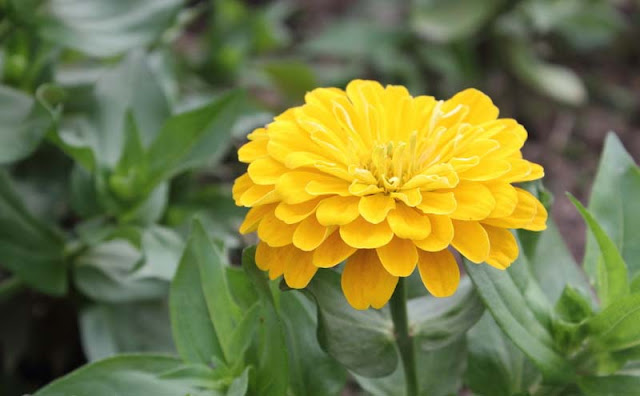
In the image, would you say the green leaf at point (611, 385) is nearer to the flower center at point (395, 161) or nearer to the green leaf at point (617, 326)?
the green leaf at point (617, 326)

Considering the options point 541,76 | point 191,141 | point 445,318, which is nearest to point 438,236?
point 445,318

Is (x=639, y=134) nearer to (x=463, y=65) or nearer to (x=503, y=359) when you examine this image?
(x=463, y=65)

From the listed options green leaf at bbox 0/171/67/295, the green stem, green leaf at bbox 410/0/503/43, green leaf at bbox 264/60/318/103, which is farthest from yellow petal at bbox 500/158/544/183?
green leaf at bbox 410/0/503/43

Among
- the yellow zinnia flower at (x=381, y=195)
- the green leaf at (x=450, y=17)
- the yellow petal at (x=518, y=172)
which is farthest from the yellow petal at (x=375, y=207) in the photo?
the green leaf at (x=450, y=17)

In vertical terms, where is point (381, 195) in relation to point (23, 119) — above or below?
above

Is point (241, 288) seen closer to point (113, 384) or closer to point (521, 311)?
point (113, 384)

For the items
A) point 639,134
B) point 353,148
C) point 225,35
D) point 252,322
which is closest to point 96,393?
point 252,322

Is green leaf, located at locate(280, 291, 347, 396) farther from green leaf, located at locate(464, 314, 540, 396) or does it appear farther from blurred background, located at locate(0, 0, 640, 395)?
blurred background, located at locate(0, 0, 640, 395)
